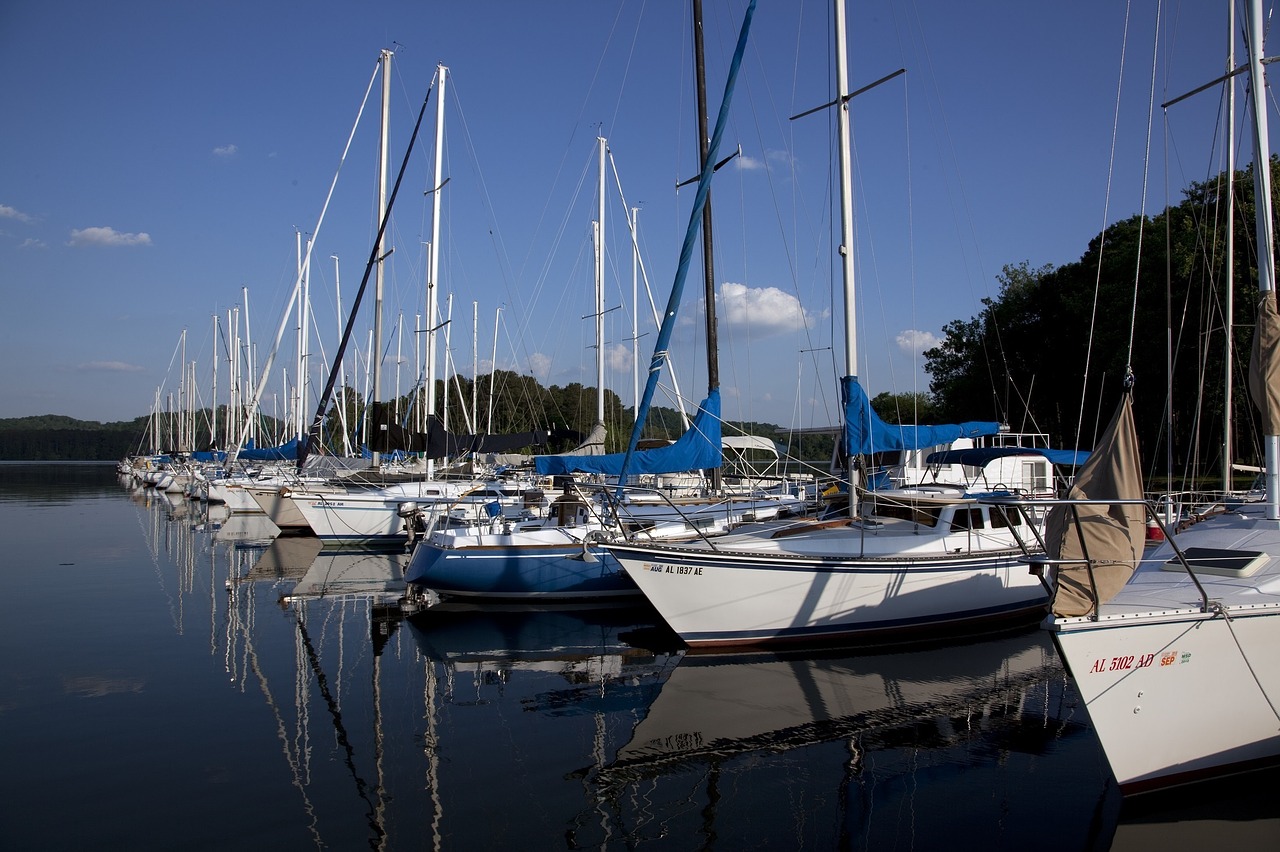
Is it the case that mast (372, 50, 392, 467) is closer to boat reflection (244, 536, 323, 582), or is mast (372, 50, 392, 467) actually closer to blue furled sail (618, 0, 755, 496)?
boat reflection (244, 536, 323, 582)

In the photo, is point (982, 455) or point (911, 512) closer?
point (911, 512)

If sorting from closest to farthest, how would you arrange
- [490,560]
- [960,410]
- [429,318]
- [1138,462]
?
[1138,462], [490,560], [429,318], [960,410]

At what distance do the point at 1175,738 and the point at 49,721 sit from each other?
482 inches

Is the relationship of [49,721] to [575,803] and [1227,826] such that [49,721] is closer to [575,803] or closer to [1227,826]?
[575,803]

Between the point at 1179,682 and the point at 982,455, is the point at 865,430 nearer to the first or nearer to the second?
the point at 982,455

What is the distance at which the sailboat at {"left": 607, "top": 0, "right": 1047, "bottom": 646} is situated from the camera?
42.7ft

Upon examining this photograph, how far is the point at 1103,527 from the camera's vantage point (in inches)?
339

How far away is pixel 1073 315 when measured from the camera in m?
42.3

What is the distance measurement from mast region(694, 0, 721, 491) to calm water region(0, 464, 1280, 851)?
6758 mm

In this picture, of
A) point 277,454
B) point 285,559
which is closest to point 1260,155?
point 285,559

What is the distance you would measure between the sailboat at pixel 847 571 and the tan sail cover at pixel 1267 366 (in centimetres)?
369

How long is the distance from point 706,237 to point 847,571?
11065 millimetres

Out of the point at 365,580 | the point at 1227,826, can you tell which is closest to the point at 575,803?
the point at 1227,826

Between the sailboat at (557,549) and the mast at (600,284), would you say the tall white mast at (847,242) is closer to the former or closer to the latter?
the sailboat at (557,549)
